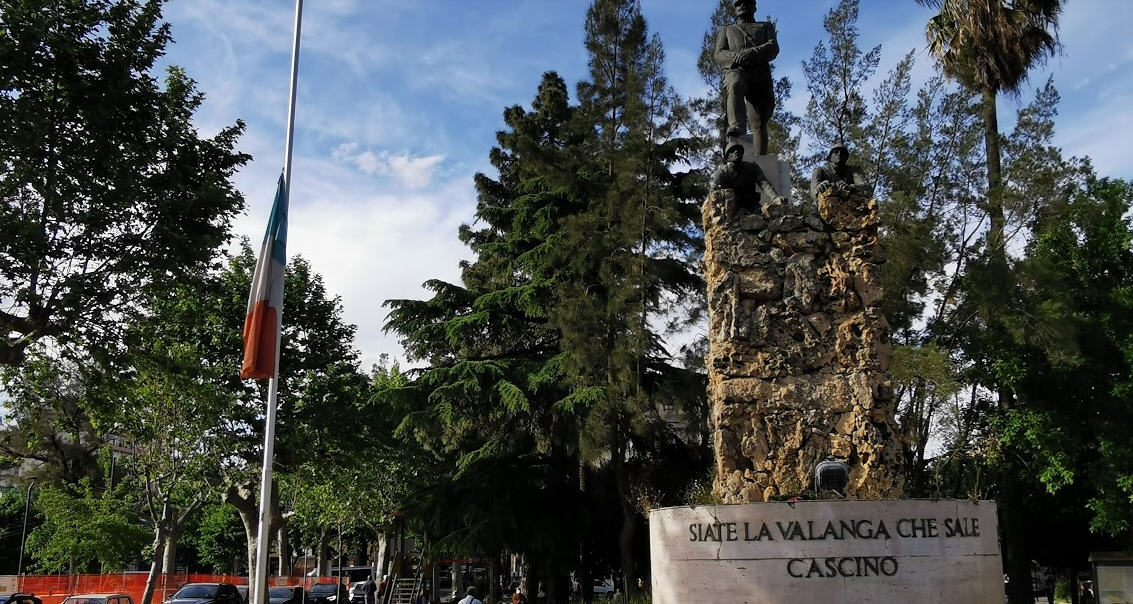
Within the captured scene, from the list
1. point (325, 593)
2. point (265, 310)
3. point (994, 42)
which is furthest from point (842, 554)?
point (325, 593)

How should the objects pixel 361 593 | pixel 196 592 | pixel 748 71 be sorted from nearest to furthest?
1. pixel 748 71
2. pixel 196 592
3. pixel 361 593

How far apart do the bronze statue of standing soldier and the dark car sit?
33236 mm

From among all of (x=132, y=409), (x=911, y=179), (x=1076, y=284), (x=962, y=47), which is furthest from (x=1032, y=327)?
(x=132, y=409)

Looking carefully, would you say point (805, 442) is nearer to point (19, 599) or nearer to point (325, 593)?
point (19, 599)

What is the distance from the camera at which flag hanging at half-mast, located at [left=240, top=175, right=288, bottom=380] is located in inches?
453

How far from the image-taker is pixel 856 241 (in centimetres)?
1198

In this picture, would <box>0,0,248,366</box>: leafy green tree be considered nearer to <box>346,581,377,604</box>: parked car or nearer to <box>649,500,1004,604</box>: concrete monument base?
<box>649,500,1004,604</box>: concrete monument base

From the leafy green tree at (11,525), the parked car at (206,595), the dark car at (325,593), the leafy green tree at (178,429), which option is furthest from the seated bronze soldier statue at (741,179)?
the leafy green tree at (11,525)

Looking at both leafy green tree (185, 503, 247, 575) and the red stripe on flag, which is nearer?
the red stripe on flag

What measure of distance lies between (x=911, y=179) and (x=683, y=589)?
1672cm

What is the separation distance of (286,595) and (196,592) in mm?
7387

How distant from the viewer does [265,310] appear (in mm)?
11703

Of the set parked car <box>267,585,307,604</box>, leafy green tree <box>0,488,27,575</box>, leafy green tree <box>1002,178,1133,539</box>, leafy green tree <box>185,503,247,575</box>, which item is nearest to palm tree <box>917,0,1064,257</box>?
leafy green tree <box>1002,178,1133,539</box>

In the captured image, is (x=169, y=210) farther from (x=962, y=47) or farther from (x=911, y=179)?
(x=962, y=47)
